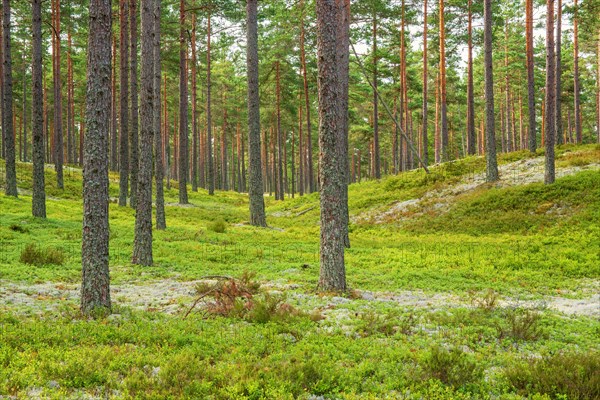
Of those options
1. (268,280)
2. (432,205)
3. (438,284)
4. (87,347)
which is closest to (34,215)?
(268,280)

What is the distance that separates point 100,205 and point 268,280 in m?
4.36

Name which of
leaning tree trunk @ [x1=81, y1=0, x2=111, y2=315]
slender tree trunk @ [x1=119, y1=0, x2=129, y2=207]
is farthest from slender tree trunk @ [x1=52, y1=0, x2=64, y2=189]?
leaning tree trunk @ [x1=81, y1=0, x2=111, y2=315]

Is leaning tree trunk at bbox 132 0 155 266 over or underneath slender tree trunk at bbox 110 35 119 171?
underneath

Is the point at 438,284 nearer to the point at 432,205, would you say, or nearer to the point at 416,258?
the point at 416,258

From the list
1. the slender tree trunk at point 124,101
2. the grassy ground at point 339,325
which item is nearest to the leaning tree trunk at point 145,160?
the grassy ground at point 339,325

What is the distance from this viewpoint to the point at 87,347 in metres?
4.77

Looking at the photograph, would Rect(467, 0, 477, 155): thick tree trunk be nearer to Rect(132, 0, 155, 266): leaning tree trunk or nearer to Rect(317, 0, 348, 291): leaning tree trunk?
Rect(317, 0, 348, 291): leaning tree trunk

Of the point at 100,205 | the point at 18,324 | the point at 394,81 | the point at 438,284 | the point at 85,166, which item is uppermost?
the point at 394,81

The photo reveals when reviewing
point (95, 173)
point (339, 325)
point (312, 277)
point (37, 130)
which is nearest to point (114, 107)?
point (37, 130)

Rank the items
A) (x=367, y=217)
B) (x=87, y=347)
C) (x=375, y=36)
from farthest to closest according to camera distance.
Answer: (x=375, y=36)
(x=367, y=217)
(x=87, y=347)

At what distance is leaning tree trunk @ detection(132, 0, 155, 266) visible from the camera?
35.4 ft

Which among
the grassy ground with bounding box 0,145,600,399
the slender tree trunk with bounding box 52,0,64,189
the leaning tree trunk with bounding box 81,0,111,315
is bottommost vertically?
the grassy ground with bounding box 0,145,600,399

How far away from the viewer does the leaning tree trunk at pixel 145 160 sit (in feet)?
35.4

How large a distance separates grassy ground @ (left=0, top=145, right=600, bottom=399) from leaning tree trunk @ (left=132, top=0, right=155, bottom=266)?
63 centimetres
